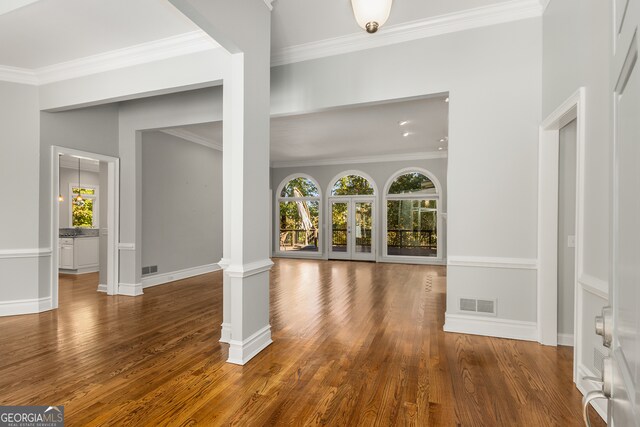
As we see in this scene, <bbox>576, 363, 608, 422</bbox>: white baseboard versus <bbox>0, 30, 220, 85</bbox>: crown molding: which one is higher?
<bbox>0, 30, 220, 85</bbox>: crown molding

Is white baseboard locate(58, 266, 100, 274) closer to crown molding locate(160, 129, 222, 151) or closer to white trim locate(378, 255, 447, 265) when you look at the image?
crown molding locate(160, 129, 222, 151)

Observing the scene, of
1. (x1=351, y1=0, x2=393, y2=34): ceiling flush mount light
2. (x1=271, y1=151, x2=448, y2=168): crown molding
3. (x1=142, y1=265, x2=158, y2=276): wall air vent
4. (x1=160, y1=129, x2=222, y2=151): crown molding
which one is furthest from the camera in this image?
(x1=271, y1=151, x2=448, y2=168): crown molding

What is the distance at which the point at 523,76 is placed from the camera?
10.0 feet

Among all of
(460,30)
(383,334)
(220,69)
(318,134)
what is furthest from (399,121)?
(383,334)

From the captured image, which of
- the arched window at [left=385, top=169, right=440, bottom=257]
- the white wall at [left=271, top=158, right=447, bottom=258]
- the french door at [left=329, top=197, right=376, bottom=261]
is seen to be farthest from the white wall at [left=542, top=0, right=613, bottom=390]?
the french door at [left=329, top=197, right=376, bottom=261]

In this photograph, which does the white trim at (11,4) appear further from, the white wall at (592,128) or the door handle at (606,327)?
the white wall at (592,128)

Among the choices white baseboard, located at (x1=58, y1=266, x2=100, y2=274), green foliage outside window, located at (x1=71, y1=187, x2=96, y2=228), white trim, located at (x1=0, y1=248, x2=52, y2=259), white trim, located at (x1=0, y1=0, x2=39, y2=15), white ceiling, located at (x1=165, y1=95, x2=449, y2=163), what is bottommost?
white baseboard, located at (x1=58, y1=266, x2=100, y2=274)

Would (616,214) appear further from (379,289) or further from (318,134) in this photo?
(318,134)

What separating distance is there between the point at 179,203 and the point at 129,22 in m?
3.78

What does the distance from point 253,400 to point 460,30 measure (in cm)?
388

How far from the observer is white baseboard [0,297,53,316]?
3863mm

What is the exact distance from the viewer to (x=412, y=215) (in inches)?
342

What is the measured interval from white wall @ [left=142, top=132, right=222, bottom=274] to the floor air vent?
515cm

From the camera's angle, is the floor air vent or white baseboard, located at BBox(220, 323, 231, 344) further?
the floor air vent
